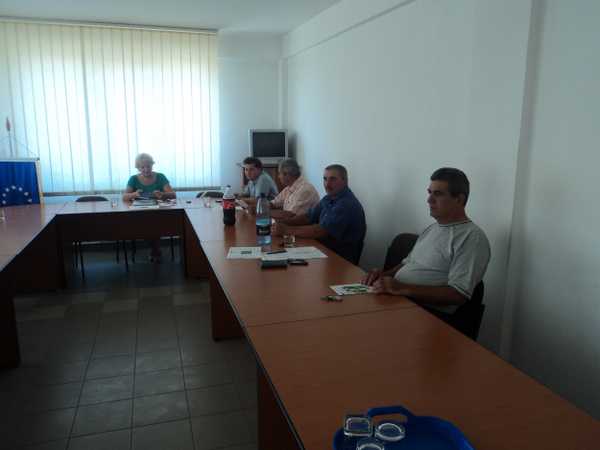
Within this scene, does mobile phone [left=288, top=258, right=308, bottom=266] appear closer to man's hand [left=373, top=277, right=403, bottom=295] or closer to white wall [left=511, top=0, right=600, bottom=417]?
man's hand [left=373, top=277, right=403, bottom=295]

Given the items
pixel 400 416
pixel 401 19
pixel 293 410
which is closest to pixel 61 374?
pixel 293 410

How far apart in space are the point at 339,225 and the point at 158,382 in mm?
1595

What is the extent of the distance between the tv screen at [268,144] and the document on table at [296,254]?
138 inches

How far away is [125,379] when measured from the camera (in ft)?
9.16

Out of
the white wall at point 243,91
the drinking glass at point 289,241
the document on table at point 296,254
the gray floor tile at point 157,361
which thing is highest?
the white wall at point 243,91

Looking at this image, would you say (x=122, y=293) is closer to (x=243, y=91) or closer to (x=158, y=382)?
(x=158, y=382)

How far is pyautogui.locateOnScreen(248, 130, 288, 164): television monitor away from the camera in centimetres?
622

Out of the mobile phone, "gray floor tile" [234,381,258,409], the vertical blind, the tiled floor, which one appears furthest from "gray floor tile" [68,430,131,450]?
the vertical blind

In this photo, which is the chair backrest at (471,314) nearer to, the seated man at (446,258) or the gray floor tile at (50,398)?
the seated man at (446,258)

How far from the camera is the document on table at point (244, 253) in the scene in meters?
2.75

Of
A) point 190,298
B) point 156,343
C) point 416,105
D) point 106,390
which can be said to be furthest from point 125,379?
point 416,105

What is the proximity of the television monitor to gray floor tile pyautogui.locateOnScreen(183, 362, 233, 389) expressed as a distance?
3.72 metres

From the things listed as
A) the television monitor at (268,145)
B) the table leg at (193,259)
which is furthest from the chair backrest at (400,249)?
the television monitor at (268,145)

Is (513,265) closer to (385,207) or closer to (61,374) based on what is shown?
(385,207)
